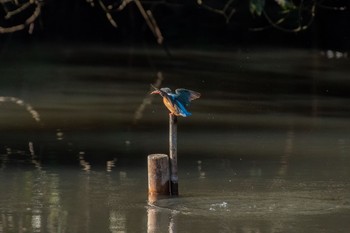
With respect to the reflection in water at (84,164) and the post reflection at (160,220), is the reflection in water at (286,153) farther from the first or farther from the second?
the post reflection at (160,220)

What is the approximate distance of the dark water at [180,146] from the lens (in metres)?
12.0

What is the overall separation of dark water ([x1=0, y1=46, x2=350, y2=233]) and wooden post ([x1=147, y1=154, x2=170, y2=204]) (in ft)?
0.39

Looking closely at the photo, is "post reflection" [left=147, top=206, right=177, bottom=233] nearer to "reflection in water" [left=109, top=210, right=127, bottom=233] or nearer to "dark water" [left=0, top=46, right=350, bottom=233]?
"dark water" [left=0, top=46, right=350, bottom=233]

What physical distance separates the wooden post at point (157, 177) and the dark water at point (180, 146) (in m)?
0.12

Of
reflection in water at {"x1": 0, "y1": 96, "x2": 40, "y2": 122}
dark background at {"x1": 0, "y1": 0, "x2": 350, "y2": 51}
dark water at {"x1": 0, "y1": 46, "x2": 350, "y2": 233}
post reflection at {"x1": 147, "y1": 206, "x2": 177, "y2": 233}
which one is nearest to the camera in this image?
post reflection at {"x1": 147, "y1": 206, "x2": 177, "y2": 233}

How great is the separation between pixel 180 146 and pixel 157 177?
3.61m

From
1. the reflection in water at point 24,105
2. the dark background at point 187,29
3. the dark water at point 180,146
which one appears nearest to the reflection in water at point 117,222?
the dark water at point 180,146

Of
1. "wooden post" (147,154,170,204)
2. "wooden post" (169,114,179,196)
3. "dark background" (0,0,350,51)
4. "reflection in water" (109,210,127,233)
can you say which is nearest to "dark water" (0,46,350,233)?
"reflection in water" (109,210,127,233)

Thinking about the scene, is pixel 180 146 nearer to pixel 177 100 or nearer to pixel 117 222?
pixel 177 100

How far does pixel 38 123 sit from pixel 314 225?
21.9ft

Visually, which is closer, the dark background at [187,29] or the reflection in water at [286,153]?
the reflection in water at [286,153]

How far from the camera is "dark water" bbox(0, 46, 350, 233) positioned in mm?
11984

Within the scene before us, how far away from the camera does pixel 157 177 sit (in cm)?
1237

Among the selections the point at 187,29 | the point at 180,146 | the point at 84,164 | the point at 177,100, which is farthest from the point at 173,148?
the point at 187,29
